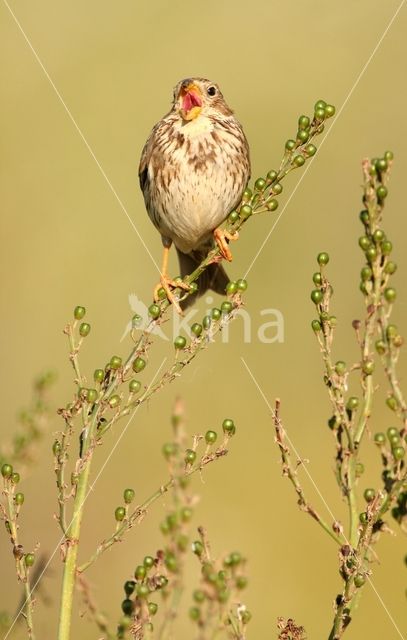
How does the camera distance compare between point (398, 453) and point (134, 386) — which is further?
point (134, 386)

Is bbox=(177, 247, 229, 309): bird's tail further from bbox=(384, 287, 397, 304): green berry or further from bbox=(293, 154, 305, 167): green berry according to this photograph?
bbox=(384, 287, 397, 304): green berry

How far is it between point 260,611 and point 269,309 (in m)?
2.47

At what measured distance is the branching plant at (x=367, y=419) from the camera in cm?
250

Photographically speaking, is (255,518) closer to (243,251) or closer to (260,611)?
(260,611)

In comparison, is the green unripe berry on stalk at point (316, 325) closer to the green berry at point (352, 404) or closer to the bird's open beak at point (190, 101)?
the green berry at point (352, 404)

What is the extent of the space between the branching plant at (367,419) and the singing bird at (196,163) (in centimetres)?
266

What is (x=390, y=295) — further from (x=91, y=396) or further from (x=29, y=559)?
(x=29, y=559)

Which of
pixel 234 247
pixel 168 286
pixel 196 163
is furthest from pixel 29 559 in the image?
pixel 234 247

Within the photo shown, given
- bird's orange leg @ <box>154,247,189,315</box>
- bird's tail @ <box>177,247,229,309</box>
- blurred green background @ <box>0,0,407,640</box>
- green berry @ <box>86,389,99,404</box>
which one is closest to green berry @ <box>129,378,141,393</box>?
green berry @ <box>86,389,99,404</box>

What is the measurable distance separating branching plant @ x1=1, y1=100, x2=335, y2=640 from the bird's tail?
222 cm

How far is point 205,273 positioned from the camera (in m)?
5.91

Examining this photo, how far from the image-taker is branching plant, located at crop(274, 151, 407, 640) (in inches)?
98.6

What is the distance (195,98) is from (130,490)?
3090mm

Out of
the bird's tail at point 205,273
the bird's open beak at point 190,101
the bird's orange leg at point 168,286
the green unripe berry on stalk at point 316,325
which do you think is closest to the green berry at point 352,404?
the green unripe berry on stalk at point 316,325
